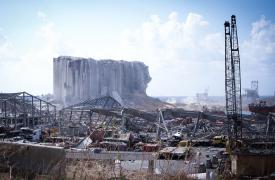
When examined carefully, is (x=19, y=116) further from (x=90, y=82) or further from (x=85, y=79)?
(x=90, y=82)

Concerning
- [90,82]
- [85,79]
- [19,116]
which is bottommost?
[19,116]

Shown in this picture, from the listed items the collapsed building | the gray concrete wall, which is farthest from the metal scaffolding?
the gray concrete wall

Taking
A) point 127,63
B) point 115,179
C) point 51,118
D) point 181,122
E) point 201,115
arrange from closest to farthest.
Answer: point 115,179 < point 201,115 < point 51,118 < point 181,122 < point 127,63

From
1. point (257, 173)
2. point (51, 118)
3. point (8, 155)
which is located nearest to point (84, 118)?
point (51, 118)

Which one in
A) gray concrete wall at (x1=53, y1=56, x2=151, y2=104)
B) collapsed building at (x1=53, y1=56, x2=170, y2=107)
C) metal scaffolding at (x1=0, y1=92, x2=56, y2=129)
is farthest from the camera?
gray concrete wall at (x1=53, y1=56, x2=151, y2=104)

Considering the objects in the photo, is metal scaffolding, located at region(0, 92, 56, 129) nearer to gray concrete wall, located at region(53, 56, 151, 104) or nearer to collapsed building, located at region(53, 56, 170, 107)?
collapsed building, located at region(53, 56, 170, 107)

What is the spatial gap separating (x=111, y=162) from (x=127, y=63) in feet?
357

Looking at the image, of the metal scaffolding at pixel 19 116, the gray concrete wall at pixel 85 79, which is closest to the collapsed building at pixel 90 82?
the gray concrete wall at pixel 85 79

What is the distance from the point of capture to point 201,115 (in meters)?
34.5

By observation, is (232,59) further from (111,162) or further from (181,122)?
(111,162)

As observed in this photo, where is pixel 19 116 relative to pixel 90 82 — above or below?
below

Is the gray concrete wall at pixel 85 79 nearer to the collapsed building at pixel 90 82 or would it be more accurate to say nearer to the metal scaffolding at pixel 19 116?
the collapsed building at pixel 90 82

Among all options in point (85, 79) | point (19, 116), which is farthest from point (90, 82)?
point (19, 116)

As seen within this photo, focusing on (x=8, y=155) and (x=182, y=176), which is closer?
(x=182, y=176)
